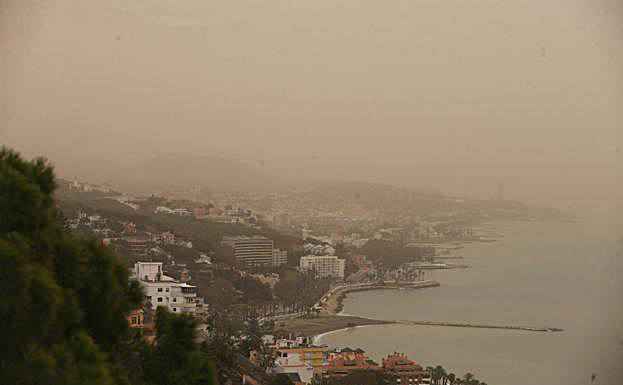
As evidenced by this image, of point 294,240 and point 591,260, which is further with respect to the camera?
point 294,240

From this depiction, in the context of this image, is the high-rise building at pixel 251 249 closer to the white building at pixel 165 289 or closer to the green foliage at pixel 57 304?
the white building at pixel 165 289

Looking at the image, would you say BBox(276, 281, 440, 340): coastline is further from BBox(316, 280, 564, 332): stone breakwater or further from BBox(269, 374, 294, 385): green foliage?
BBox(269, 374, 294, 385): green foliage

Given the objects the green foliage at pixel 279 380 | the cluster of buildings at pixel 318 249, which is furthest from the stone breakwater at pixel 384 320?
the green foliage at pixel 279 380

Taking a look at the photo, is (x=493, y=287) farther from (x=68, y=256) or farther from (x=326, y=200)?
(x=68, y=256)

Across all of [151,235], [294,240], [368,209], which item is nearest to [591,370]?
[368,209]

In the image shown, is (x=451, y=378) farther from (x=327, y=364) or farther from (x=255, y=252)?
(x=255, y=252)

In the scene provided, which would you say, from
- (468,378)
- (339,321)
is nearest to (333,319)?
(339,321)

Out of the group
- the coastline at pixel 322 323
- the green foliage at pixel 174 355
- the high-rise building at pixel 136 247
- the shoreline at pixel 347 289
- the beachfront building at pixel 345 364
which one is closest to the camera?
the green foliage at pixel 174 355
